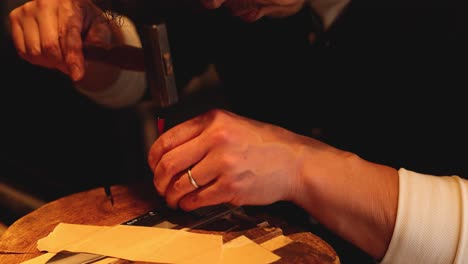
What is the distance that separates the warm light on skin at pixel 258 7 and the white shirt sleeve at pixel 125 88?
1.37ft

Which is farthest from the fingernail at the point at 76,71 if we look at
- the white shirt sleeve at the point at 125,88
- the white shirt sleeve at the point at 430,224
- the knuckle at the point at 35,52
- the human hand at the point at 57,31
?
the white shirt sleeve at the point at 430,224

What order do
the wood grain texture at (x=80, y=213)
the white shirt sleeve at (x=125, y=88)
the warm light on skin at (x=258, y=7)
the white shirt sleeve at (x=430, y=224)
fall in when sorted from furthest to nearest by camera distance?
the white shirt sleeve at (x=125, y=88) < the warm light on skin at (x=258, y=7) < the wood grain texture at (x=80, y=213) < the white shirt sleeve at (x=430, y=224)

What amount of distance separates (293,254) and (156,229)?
0.24 metres

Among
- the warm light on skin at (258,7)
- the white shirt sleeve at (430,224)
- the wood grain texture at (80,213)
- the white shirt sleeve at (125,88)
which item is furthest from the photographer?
the white shirt sleeve at (125,88)

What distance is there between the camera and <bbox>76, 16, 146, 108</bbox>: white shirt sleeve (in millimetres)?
1392

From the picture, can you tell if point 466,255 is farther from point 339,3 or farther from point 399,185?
point 339,3

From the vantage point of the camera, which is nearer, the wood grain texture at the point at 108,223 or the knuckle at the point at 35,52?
the wood grain texture at the point at 108,223

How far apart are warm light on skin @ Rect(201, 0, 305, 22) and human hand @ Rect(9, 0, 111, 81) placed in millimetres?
295

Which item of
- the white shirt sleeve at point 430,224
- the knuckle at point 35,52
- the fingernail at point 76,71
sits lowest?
the white shirt sleeve at point 430,224

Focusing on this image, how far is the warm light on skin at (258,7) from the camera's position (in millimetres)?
997

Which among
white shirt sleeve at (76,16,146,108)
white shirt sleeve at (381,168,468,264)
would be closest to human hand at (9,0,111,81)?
white shirt sleeve at (76,16,146,108)

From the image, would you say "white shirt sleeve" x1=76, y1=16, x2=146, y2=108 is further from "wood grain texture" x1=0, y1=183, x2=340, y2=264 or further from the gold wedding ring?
the gold wedding ring

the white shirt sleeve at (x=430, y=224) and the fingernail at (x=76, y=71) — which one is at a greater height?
the fingernail at (x=76, y=71)

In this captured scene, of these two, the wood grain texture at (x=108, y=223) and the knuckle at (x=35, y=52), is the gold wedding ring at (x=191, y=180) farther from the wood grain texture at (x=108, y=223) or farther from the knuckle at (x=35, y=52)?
the knuckle at (x=35, y=52)
